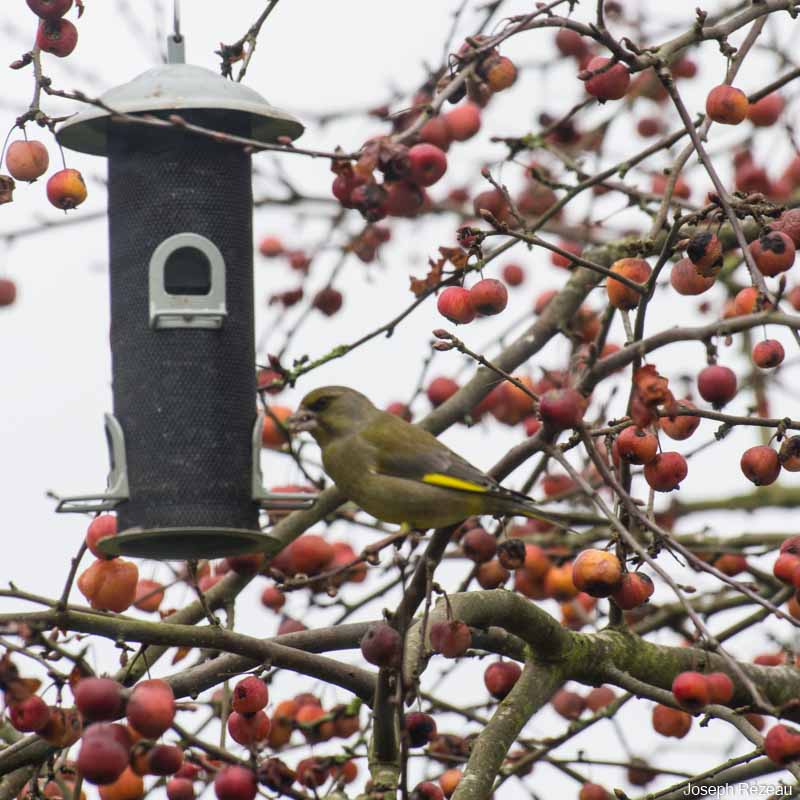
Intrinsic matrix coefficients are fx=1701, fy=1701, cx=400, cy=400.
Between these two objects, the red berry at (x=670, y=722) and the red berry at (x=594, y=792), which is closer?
the red berry at (x=594, y=792)

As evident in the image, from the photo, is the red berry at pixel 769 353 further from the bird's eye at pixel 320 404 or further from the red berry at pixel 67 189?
the red berry at pixel 67 189

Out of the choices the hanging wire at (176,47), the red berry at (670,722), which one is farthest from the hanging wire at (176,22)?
the red berry at (670,722)

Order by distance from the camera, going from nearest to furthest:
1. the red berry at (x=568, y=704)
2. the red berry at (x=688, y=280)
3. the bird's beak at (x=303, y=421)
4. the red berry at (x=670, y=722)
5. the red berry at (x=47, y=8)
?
the red berry at (x=688, y=280) → the red berry at (x=47, y=8) → the bird's beak at (x=303, y=421) → the red berry at (x=670, y=722) → the red berry at (x=568, y=704)

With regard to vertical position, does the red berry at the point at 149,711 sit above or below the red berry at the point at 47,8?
below

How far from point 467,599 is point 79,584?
1.23 m

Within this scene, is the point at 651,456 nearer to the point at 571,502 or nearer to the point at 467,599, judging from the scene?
the point at 467,599

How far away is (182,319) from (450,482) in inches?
41.4

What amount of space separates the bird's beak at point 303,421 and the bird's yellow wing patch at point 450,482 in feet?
1.87

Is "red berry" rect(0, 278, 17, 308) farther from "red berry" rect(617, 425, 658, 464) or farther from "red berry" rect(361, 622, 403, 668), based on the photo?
"red berry" rect(361, 622, 403, 668)

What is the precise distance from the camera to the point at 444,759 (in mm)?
5441

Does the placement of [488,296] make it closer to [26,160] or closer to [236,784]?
[26,160]

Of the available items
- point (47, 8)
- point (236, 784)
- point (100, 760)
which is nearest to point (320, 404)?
point (47, 8)

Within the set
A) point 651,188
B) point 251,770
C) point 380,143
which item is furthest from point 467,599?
point 651,188

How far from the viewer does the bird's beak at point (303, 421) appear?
6.11m
